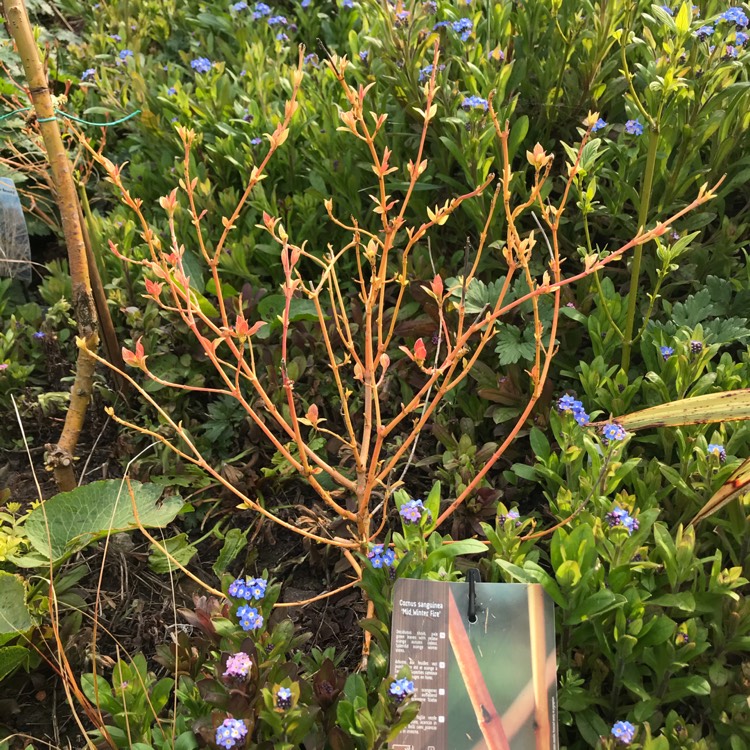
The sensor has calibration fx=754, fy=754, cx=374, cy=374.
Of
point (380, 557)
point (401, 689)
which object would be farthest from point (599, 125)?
point (401, 689)

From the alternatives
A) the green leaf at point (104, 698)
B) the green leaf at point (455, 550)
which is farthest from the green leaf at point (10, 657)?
the green leaf at point (455, 550)

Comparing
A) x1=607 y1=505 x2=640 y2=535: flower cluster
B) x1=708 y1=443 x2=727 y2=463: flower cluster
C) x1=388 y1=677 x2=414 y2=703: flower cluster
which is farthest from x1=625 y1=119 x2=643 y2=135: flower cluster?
x1=388 y1=677 x2=414 y2=703: flower cluster

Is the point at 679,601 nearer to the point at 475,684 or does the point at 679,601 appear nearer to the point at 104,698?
the point at 475,684

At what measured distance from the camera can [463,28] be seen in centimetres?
264

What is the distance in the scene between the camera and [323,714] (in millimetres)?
1605

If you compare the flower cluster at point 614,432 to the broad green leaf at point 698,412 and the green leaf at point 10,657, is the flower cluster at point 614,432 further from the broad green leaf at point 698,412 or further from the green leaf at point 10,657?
the green leaf at point 10,657

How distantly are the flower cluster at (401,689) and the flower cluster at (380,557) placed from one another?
27 cm

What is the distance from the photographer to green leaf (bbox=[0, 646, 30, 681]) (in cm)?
178

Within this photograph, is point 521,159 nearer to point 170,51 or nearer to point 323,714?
point 323,714

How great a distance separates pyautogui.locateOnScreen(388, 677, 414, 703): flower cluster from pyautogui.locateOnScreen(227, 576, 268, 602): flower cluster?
1.38ft

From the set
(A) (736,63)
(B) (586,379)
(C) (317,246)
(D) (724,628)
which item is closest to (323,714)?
(D) (724,628)

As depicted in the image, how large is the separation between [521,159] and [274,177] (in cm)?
97

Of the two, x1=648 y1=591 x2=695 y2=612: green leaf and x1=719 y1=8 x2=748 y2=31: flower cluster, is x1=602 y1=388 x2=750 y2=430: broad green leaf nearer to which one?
x1=648 y1=591 x2=695 y2=612: green leaf

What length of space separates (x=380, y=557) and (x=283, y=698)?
0.35 metres
